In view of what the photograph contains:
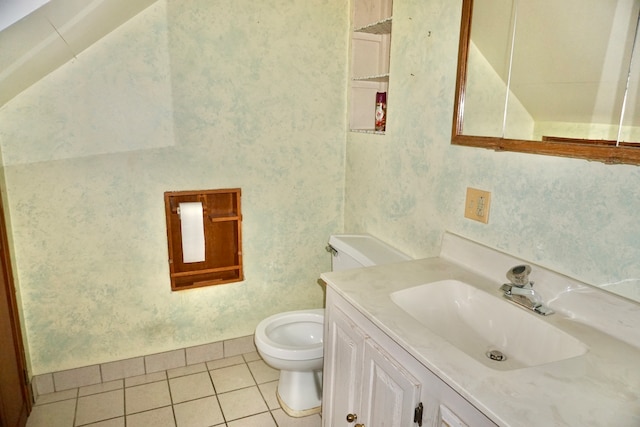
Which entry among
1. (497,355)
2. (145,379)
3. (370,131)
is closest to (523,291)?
(497,355)

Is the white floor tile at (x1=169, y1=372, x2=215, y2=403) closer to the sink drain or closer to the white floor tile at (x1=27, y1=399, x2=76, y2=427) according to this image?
the white floor tile at (x1=27, y1=399, x2=76, y2=427)

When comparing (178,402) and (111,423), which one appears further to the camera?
(178,402)

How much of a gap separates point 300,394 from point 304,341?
0.25m

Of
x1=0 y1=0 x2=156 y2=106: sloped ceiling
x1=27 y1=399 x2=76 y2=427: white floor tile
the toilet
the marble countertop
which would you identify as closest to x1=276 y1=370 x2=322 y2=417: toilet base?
the toilet

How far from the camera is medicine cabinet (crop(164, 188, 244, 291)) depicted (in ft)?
6.97

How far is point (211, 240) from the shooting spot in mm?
2242

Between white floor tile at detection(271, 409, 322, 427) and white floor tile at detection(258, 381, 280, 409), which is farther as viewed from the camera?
white floor tile at detection(258, 381, 280, 409)

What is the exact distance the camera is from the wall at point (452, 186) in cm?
107

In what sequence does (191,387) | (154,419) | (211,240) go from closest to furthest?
(154,419) → (191,387) → (211,240)

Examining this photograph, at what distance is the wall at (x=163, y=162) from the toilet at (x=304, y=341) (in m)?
0.34

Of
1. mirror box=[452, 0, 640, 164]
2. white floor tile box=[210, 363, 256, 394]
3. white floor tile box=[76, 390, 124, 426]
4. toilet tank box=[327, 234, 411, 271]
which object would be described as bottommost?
white floor tile box=[76, 390, 124, 426]

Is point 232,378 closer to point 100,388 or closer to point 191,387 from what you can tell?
point 191,387

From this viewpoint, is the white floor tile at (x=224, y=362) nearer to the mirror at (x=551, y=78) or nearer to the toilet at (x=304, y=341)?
the toilet at (x=304, y=341)

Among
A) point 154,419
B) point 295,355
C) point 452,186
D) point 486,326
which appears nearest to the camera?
point 486,326
